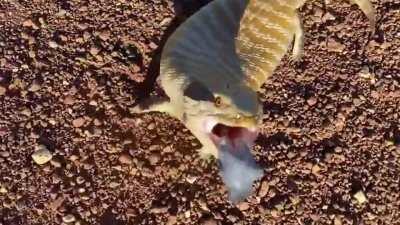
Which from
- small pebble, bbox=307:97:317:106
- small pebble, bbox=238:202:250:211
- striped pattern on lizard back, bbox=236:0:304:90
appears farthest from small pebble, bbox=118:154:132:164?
small pebble, bbox=307:97:317:106

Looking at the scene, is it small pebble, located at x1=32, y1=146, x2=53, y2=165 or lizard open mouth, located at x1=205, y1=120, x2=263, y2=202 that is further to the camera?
small pebble, located at x1=32, y1=146, x2=53, y2=165

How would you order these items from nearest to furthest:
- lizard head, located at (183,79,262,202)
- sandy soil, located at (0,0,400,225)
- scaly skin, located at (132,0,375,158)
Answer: lizard head, located at (183,79,262,202) < scaly skin, located at (132,0,375,158) < sandy soil, located at (0,0,400,225)

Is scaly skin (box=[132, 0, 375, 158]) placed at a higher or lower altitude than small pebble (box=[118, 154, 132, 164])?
higher

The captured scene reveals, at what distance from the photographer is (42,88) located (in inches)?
139

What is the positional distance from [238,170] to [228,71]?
0.49 m

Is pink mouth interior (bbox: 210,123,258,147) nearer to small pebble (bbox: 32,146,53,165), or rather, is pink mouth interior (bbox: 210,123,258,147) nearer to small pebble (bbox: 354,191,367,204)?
small pebble (bbox: 354,191,367,204)

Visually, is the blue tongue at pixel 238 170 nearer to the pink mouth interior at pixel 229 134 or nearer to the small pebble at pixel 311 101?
the pink mouth interior at pixel 229 134

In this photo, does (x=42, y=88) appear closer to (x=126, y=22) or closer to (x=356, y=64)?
(x=126, y=22)

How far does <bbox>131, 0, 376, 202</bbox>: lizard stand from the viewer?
2.93 m

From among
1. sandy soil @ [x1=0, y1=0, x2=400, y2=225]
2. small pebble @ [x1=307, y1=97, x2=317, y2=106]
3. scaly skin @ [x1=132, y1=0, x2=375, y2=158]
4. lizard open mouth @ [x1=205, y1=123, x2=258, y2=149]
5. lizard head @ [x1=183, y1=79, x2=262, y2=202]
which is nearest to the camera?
lizard head @ [x1=183, y1=79, x2=262, y2=202]

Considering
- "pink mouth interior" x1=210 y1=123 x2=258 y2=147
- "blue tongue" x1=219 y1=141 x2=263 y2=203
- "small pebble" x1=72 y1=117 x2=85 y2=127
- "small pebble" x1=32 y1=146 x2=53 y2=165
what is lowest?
"small pebble" x1=32 y1=146 x2=53 y2=165

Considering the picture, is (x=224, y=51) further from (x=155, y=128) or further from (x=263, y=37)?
(x=155, y=128)

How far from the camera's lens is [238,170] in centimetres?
312

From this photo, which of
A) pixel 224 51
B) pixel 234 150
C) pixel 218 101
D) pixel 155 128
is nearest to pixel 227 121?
pixel 218 101
